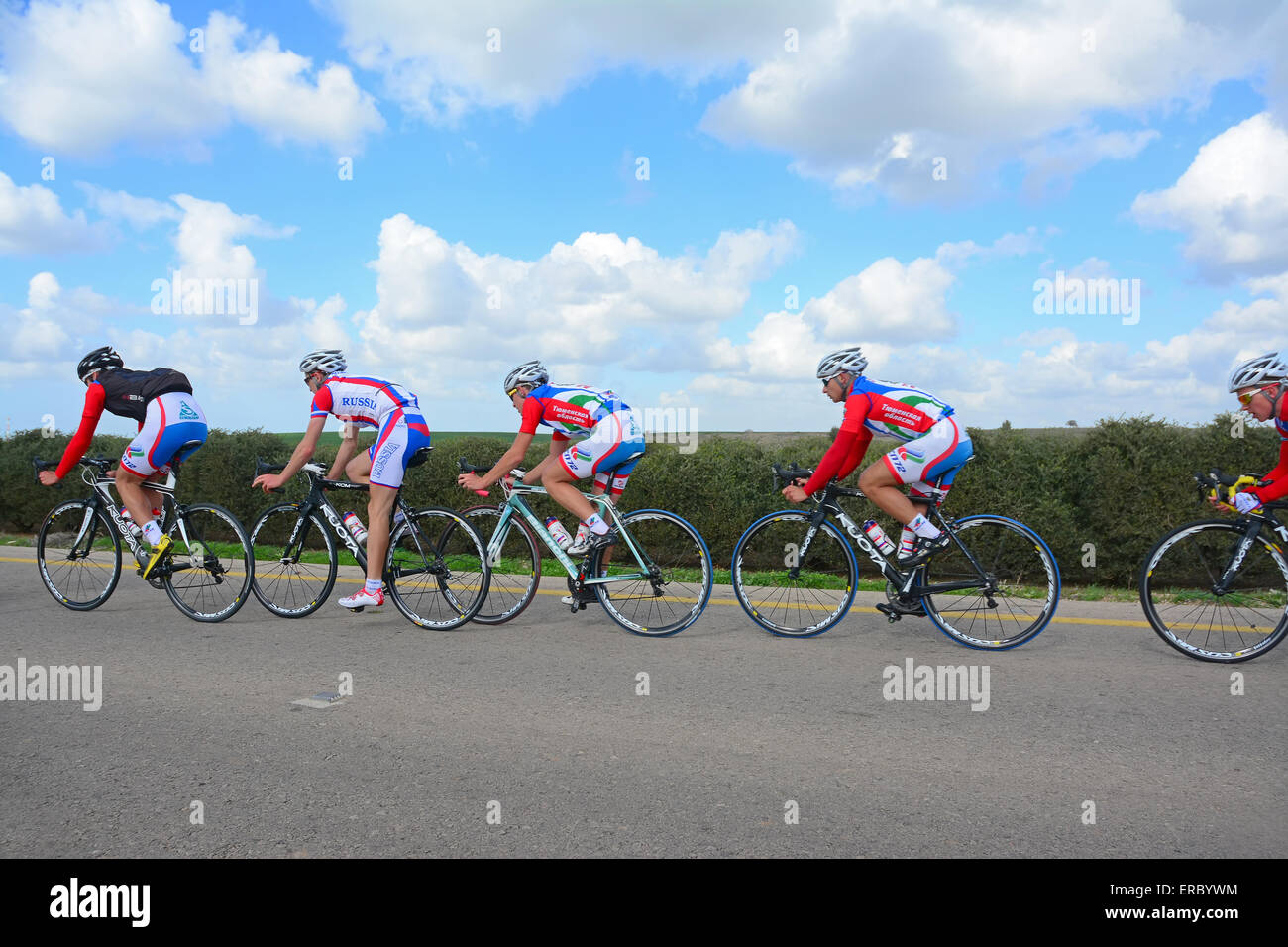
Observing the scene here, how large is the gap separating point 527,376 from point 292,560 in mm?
2514

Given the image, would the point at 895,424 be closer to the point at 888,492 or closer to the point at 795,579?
the point at 888,492

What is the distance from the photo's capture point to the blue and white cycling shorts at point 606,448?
6402mm

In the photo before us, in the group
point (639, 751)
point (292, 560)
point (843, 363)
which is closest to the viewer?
point (639, 751)

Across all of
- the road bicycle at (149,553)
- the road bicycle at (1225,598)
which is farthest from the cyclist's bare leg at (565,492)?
the road bicycle at (1225,598)

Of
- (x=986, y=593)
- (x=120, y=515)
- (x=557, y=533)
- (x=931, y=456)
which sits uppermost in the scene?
(x=931, y=456)

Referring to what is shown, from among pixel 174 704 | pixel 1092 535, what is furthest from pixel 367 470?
pixel 1092 535

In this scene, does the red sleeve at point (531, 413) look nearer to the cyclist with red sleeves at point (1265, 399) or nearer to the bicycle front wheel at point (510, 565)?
the bicycle front wheel at point (510, 565)

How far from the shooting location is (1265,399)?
220 inches

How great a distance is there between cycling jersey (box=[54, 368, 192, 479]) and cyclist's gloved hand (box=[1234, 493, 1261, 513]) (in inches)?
322

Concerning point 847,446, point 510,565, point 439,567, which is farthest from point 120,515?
point 847,446

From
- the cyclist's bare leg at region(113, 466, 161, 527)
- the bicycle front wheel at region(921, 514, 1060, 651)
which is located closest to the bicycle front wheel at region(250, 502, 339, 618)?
the cyclist's bare leg at region(113, 466, 161, 527)

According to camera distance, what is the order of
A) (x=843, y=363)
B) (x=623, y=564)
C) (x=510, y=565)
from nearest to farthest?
(x=843, y=363), (x=623, y=564), (x=510, y=565)

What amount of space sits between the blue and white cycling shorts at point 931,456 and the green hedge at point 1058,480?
3.02 metres
